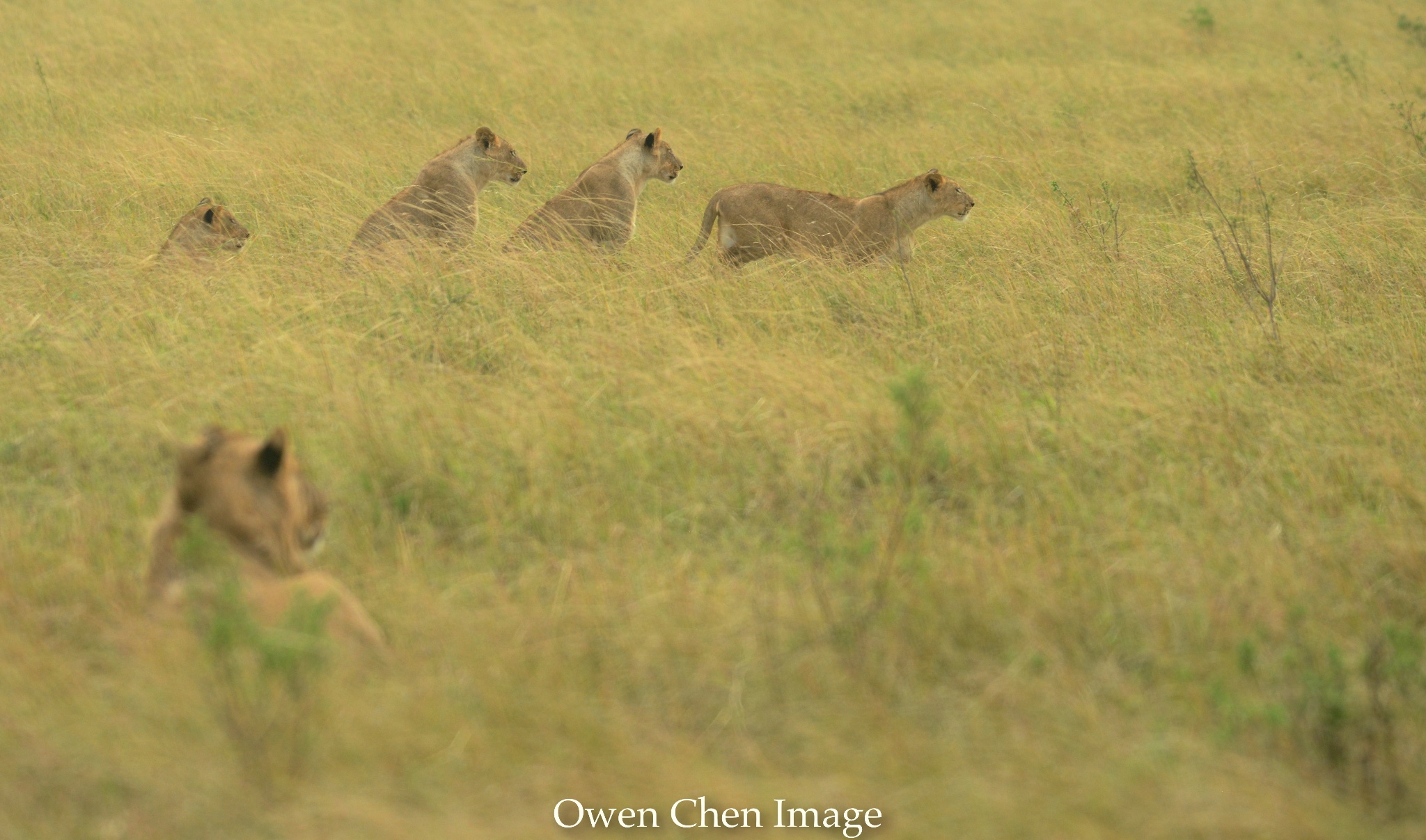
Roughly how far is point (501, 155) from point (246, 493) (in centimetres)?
509

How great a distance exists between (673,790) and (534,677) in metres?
0.57

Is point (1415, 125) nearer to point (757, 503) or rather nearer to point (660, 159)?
point (660, 159)

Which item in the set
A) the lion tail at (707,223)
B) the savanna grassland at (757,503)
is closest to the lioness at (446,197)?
→ the savanna grassland at (757,503)

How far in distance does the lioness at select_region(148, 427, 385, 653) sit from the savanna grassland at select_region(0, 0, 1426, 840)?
0.16m

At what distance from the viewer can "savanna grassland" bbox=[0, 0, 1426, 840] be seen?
278 centimetres

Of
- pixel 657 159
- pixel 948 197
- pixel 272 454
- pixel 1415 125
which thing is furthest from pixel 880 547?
pixel 1415 125

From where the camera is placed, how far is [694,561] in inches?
151

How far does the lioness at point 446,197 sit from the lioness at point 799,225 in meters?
1.32

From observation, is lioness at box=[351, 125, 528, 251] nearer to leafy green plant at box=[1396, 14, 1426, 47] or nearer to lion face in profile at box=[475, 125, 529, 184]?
lion face in profile at box=[475, 125, 529, 184]

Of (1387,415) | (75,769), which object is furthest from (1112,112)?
(75,769)

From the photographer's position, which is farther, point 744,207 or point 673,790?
point 744,207

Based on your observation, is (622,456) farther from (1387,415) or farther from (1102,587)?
(1387,415)

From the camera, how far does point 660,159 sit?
27.1 feet

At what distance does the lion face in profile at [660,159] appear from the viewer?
8.12 m
